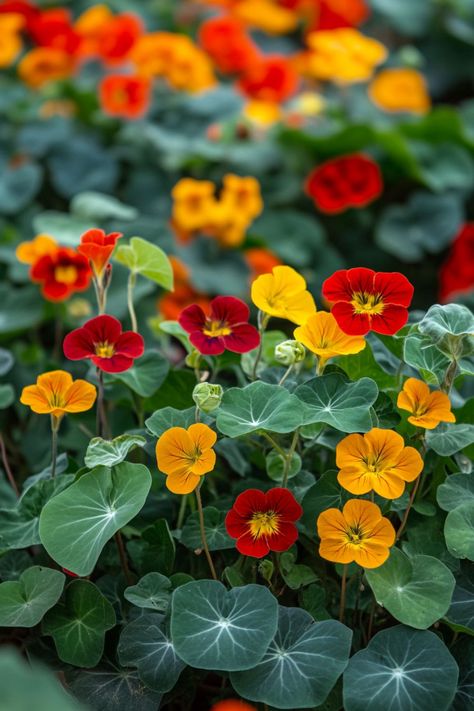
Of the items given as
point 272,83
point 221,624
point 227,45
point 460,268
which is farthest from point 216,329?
point 227,45

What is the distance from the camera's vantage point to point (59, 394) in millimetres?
974

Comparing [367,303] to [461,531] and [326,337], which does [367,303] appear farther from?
[461,531]

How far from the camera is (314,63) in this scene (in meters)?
2.48

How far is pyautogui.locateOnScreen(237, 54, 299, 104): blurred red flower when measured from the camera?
103 inches

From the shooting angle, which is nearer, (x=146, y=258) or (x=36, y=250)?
(x=146, y=258)

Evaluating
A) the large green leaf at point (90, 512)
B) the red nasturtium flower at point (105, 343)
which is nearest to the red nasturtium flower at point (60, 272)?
the red nasturtium flower at point (105, 343)

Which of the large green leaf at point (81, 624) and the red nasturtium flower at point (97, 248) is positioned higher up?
the red nasturtium flower at point (97, 248)

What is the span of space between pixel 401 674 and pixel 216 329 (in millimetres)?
411

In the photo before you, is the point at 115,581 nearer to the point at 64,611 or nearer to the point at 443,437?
the point at 64,611

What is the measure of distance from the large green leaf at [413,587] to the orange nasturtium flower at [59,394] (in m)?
0.35

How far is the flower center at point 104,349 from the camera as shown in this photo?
3.24 feet

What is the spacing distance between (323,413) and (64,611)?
343 mm

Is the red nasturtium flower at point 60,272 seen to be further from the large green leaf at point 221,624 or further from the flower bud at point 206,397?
the large green leaf at point 221,624

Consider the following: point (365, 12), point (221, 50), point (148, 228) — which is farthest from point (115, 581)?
point (365, 12)
